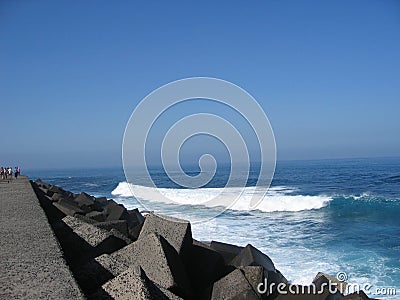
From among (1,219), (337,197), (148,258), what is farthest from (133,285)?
(337,197)

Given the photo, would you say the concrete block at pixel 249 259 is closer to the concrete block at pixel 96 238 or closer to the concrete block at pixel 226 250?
the concrete block at pixel 226 250

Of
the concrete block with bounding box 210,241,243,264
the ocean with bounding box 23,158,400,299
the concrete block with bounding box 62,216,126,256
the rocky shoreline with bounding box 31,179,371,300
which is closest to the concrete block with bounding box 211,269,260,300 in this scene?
the rocky shoreline with bounding box 31,179,371,300

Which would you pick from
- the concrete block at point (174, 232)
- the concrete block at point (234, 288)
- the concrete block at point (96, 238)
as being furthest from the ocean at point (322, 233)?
the concrete block at point (96, 238)

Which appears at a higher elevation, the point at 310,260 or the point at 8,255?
the point at 8,255

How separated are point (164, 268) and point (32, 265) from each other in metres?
1.04

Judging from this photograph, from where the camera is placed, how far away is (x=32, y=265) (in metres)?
2.66

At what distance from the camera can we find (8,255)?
2.95 m

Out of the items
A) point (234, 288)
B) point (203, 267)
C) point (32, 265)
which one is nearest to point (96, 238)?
point (203, 267)

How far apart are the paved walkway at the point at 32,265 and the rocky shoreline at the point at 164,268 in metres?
0.23

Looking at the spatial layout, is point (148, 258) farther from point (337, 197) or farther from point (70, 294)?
point (337, 197)

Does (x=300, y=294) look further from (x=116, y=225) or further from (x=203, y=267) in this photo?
(x=116, y=225)

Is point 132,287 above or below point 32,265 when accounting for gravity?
below

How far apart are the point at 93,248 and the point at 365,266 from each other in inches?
206

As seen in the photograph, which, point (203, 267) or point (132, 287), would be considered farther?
point (203, 267)
